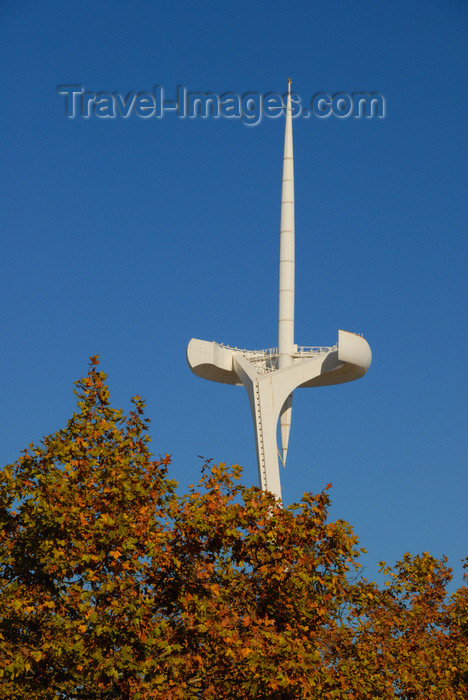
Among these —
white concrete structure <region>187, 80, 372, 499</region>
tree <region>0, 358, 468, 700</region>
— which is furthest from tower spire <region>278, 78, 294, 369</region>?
tree <region>0, 358, 468, 700</region>

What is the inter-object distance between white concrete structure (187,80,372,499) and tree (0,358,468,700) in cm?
2913

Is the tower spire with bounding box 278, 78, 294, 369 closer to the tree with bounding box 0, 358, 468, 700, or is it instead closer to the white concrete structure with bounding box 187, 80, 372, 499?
the white concrete structure with bounding box 187, 80, 372, 499

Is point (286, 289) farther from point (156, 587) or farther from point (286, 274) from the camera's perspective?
point (156, 587)

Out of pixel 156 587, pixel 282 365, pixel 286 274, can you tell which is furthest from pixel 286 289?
pixel 156 587

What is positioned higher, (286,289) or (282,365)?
(286,289)

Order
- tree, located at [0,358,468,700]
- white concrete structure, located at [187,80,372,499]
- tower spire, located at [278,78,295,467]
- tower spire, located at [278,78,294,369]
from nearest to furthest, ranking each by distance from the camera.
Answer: tree, located at [0,358,468,700] < white concrete structure, located at [187,80,372,499] < tower spire, located at [278,78,295,467] < tower spire, located at [278,78,294,369]

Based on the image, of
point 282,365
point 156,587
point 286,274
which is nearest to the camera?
point 156,587

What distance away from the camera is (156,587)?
22.5 meters

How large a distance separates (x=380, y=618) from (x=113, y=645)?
383 inches

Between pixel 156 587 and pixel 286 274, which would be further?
pixel 286 274

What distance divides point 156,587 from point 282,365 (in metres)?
36.3

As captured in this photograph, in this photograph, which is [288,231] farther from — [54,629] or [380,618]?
[54,629]

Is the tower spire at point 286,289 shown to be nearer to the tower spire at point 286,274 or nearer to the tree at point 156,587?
the tower spire at point 286,274

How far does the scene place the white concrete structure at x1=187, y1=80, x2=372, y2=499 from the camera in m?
54.3
